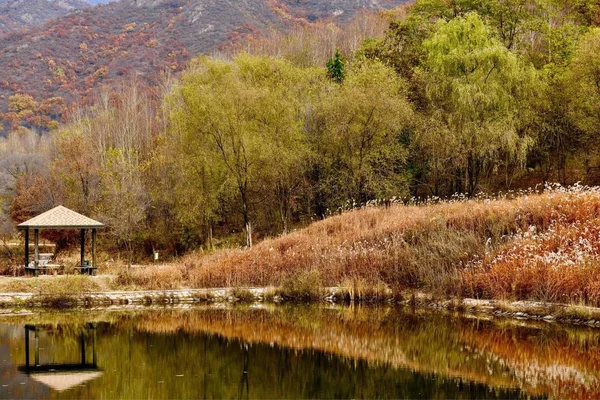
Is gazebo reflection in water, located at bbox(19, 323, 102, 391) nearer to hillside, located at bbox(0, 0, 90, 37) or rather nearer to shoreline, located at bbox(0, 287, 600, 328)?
shoreline, located at bbox(0, 287, 600, 328)

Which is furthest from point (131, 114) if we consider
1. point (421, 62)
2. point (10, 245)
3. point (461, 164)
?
point (461, 164)

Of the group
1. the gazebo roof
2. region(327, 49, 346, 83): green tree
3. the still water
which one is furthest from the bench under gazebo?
region(327, 49, 346, 83): green tree

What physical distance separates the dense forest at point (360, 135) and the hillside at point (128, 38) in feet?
170

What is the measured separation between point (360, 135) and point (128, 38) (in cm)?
8956

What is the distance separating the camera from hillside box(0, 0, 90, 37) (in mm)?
161000

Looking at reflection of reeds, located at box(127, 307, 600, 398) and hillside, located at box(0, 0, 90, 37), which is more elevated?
hillside, located at box(0, 0, 90, 37)

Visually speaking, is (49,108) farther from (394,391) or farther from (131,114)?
(394,391)

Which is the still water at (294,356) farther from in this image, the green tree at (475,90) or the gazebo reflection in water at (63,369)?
the green tree at (475,90)

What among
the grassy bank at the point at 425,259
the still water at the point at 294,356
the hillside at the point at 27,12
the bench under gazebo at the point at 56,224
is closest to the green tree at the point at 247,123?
the bench under gazebo at the point at 56,224

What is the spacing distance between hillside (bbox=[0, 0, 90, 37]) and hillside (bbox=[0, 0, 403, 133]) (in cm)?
3336

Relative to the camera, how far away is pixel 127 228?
3838 cm

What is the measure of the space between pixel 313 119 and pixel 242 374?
28.2 m

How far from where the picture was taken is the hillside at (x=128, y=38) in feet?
332

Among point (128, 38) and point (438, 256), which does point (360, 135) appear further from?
point (128, 38)
